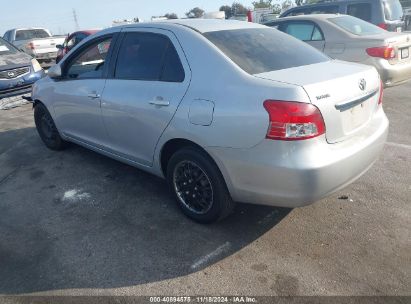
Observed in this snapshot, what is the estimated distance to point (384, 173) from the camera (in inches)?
166

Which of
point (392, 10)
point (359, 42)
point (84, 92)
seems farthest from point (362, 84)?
point (392, 10)

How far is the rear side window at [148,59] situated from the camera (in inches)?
132

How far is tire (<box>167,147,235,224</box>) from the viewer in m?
3.07

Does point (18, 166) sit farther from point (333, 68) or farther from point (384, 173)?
point (384, 173)

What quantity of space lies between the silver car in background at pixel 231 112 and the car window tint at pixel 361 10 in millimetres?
6455

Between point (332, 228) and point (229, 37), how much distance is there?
1919 millimetres

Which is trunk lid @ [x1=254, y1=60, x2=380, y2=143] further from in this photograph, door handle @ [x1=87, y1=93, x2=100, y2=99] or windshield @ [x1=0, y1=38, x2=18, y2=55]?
windshield @ [x1=0, y1=38, x2=18, y2=55]

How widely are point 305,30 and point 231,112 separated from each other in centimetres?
566

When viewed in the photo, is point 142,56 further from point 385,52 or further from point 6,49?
point 6,49

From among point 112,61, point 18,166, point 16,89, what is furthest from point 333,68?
point 16,89

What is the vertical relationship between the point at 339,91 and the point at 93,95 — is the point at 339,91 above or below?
above

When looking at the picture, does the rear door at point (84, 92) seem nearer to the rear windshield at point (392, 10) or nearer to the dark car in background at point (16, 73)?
the dark car in background at point (16, 73)

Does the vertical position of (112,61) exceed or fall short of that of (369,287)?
it exceeds it

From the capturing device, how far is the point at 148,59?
3609mm
